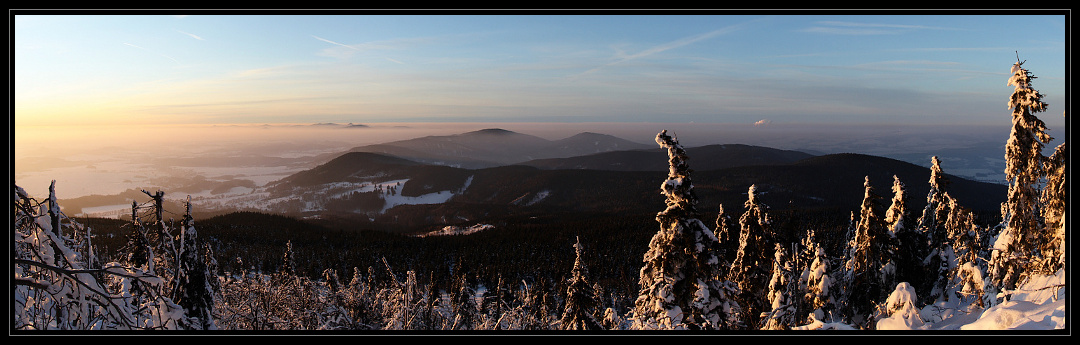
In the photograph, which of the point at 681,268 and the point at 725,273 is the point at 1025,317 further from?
the point at 725,273

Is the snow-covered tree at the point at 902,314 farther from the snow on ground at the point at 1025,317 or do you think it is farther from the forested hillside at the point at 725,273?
the snow on ground at the point at 1025,317

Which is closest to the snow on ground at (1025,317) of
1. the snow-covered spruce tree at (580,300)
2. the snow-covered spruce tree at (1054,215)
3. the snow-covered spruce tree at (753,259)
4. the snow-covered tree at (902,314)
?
the snow-covered tree at (902,314)

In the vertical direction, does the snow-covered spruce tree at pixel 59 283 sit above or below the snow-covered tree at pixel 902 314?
above

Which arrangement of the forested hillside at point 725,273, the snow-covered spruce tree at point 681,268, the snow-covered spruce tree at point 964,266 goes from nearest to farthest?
1. the forested hillside at point 725,273
2. the snow-covered spruce tree at point 964,266
3. the snow-covered spruce tree at point 681,268

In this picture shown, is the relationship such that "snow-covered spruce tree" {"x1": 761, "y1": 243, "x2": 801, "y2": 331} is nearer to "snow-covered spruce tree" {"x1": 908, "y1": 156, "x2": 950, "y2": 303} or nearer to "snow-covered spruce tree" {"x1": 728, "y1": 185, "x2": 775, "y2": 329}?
"snow-covered spruce tree" {"x1": 728, "y1": 185, "x2": 775, "y2": 329}

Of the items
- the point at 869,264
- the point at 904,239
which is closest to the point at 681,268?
the point at 869,264
